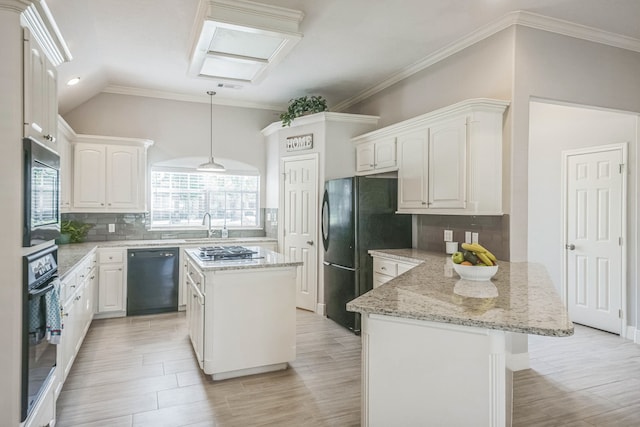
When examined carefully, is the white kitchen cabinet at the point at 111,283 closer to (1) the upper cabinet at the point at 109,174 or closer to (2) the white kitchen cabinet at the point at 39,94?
(1) the upper cabinet at the point at 109,174

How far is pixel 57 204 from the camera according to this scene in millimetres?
2412

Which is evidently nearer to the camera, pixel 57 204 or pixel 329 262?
pixel 57 204

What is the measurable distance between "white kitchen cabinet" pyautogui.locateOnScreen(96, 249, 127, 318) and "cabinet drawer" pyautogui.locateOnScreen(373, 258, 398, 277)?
122 inches

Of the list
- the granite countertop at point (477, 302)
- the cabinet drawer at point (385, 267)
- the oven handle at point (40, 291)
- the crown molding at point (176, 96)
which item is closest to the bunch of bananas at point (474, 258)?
the granite countertop at point (477, 302)

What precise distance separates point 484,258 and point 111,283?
4312mm

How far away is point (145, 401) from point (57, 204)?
1476 millimetres

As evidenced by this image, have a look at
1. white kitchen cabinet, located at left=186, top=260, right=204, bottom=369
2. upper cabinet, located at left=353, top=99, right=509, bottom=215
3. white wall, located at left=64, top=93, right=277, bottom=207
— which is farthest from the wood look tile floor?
white wall, located at left=64, top=93, right=277, bottom=207

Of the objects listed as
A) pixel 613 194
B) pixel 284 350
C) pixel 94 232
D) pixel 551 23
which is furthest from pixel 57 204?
pixel 613 194

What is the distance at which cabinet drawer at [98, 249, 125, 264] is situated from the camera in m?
4.76

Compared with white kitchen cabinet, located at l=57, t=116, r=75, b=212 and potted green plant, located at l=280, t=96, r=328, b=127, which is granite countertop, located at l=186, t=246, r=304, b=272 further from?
potted green plant, located at l=280, t=96, r=328, b=127

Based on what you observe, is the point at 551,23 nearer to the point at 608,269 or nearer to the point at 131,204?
the point at 608,269

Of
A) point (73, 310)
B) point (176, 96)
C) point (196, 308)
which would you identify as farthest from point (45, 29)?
point (176, 96)

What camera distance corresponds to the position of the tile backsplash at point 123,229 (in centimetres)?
524

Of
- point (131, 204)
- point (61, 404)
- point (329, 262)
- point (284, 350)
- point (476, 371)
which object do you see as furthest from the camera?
point (131, 204)
